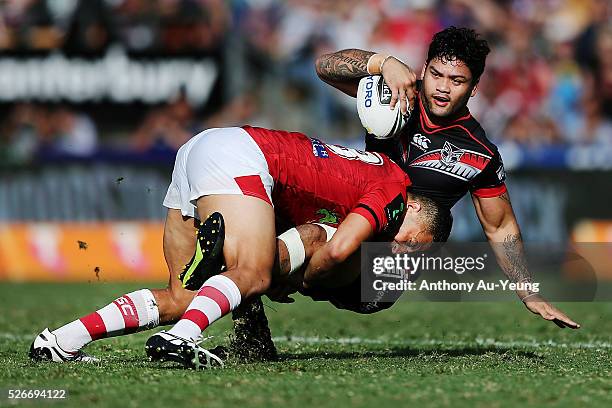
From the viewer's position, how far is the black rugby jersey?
24.1 feet

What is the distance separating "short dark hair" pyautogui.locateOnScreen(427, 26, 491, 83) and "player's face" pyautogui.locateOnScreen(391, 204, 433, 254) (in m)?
1.11

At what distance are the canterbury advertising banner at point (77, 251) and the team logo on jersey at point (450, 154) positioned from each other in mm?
9210

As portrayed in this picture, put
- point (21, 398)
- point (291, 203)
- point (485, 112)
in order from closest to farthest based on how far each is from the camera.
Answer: point (21, 398)
point (291, 203)
point (485, 112)

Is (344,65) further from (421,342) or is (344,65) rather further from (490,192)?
(421,342)

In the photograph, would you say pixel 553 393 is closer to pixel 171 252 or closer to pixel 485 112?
pixel 171 252

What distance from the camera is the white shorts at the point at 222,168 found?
6.37 meters

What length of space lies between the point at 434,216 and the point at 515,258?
0.74 m

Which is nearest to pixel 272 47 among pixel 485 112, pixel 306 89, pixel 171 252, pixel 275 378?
pixel 306 89

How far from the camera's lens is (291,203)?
684 centimetres

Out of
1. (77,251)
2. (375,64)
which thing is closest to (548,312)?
(375,64)

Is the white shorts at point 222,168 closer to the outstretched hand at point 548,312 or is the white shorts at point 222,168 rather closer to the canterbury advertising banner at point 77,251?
the outstretched hand at point 548,312

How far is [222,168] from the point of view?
6.41 metres

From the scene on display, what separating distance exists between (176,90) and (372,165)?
11.1 metres

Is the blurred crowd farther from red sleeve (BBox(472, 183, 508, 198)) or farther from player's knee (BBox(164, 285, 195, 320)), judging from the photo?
player's knee (BBox(164, 285, 195, 320))
